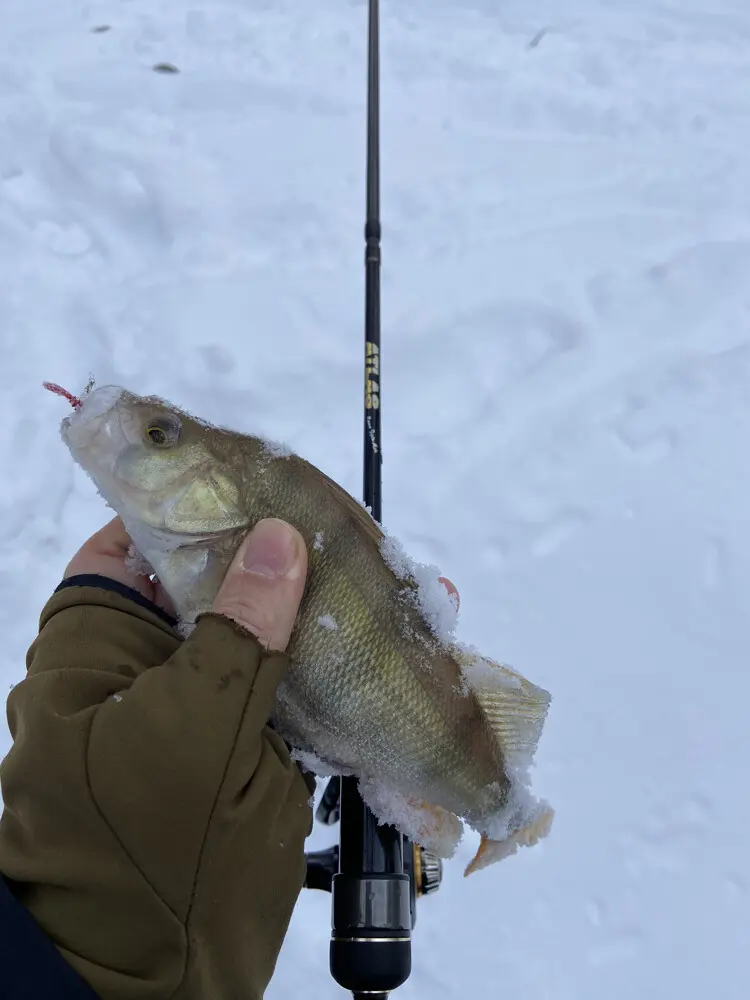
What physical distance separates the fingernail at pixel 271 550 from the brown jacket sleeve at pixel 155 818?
0.13m

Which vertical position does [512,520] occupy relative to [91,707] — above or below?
below

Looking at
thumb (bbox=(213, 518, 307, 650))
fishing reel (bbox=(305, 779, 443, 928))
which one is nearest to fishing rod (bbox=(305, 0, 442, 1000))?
fishing reel (bbox=(305, 779, 443, 928))

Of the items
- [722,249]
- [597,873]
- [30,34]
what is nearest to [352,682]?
[597,873]

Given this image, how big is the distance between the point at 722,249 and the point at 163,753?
3.12 metres

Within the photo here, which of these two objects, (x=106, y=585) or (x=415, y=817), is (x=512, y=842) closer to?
(x=415, y=817)

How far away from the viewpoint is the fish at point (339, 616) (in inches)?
54.2

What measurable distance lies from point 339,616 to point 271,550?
19cm

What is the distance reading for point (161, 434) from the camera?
145 cm

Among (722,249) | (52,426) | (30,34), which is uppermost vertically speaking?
(30,34)

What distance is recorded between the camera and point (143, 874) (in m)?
1.07

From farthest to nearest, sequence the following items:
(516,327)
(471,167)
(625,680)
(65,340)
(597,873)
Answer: (471,167) < (516,327) < (65,340) < (625,680) < (597,873)

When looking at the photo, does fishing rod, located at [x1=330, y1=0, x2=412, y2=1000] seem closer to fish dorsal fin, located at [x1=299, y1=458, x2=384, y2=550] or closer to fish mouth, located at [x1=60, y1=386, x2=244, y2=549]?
fish dorsal fin, located at [x1=299, y1=458, x2=384, y2=550]

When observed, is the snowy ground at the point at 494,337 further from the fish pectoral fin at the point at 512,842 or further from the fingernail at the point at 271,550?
the fingernail at the point at 271,550

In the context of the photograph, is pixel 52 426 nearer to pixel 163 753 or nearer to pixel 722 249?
pixel 163 753
